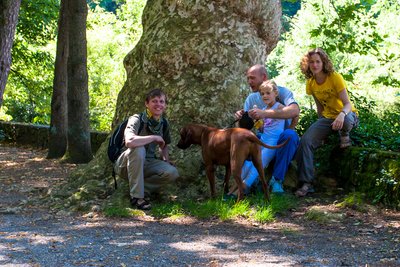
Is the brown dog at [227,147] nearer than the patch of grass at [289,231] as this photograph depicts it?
No

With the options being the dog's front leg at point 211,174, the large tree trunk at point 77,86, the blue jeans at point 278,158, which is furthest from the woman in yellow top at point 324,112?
the large tree trunk at point 77,86

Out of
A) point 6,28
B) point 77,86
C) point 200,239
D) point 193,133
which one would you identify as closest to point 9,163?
point 77,86

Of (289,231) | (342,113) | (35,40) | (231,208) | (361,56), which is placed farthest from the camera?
(361,56)

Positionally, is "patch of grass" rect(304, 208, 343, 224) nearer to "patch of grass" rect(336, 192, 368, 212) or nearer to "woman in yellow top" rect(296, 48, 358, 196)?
"patch of grass" rect(336, 192, 368, 212)

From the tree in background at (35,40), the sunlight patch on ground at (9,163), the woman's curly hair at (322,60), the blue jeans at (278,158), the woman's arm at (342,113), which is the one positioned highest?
the tree in background at (35,40)

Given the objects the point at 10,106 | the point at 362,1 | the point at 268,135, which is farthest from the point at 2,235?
the point at 10,106

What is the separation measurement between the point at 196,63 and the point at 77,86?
200 inches

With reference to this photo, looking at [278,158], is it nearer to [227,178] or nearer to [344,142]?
[227,178]

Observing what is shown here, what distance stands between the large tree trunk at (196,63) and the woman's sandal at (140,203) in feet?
3.52

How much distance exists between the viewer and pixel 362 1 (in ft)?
39.8

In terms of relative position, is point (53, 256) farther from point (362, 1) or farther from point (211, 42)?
point (362, 1)

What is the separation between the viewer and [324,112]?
27.6ft

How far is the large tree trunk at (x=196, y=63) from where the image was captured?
Result: 8633 millimetres

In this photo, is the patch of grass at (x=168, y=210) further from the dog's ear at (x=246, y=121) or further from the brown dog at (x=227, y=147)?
the dog's ear at (x=246, y=121)
